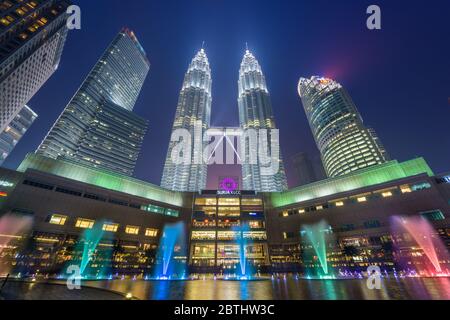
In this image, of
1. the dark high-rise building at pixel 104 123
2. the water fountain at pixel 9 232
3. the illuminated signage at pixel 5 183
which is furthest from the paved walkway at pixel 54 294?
the dark high-rise building at pixel 104 123

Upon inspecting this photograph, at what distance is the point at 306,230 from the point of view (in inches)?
2862

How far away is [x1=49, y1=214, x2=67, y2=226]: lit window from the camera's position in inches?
2279

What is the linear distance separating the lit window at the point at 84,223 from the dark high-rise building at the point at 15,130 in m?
116

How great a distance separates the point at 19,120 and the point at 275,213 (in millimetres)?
180852

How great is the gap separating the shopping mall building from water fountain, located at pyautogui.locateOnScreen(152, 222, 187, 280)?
6.51ft

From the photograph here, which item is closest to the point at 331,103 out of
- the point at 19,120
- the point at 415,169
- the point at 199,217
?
the point at 415,169

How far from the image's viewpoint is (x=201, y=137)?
174000 millimetres

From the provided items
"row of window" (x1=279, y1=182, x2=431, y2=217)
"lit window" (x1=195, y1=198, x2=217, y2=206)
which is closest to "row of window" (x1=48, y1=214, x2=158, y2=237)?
"lit window" (x1=195, y1=198, x2=217, y2=206)

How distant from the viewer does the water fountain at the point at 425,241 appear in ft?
166

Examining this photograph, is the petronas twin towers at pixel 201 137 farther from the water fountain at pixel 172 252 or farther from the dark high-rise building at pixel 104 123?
the water fountain at pixel 172 252

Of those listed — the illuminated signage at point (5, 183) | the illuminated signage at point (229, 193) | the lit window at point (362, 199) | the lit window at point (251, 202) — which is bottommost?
the illuminated signage at point (5, 183)

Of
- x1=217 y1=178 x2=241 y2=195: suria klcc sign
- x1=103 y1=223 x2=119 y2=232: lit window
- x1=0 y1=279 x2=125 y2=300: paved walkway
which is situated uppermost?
x1=217 y1=178 x2=241 y2=195: suria klcc sign

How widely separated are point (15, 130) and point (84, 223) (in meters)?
128

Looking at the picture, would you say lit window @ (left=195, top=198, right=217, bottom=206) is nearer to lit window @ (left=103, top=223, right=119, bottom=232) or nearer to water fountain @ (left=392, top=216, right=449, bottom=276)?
lit window @ (left=103, top=223, right=119, bottom=232)
